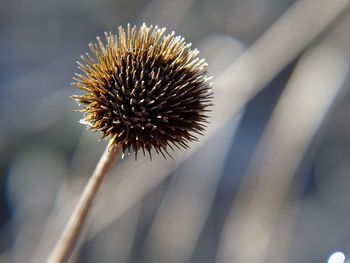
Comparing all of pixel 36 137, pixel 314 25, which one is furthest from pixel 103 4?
pixel 314 25

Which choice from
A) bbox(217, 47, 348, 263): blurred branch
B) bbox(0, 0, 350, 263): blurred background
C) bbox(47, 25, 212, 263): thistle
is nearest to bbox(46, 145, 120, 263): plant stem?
bbox(47, 25, 212, 263): thistle

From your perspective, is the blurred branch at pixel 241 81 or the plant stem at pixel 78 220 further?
the blurred branch at pixel 241 81

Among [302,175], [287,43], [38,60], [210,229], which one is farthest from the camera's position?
[38,60]

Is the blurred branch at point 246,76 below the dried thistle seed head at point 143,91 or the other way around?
the other way around

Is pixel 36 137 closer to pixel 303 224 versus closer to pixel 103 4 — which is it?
pixel 103 4

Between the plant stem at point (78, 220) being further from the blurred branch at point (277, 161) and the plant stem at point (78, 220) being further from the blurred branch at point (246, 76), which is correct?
the blurred branch at point (277, 161)

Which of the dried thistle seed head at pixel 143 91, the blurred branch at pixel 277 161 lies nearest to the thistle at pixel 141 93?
the dried thistle seed head at pixel 143 91

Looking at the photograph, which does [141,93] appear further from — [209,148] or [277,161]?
[209,148]

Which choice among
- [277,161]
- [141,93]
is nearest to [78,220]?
[141,93]
